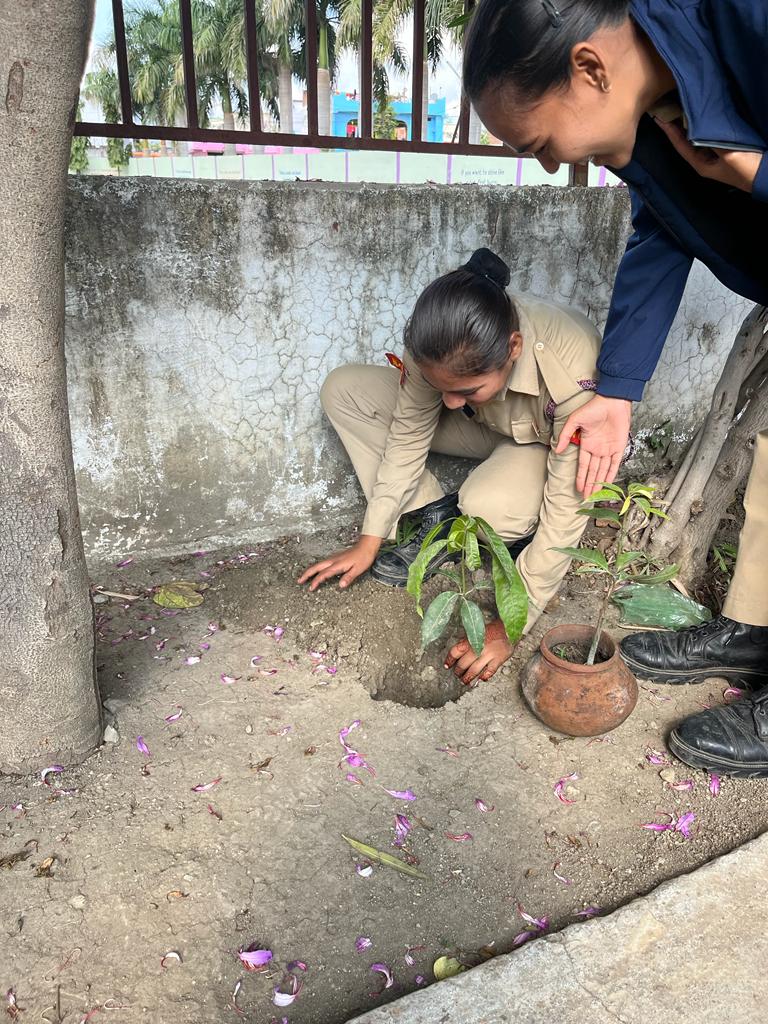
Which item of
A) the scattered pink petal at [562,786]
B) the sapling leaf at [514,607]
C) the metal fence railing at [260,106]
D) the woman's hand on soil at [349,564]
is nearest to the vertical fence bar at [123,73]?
the metal fence railing at [260,106]

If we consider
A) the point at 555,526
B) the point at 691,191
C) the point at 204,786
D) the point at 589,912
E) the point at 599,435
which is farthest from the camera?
the point at 555,526

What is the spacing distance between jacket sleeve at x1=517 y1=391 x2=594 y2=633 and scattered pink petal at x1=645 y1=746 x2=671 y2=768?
468mm

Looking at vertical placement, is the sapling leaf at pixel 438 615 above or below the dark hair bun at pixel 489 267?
below

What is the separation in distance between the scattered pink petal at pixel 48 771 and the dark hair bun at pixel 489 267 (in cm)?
162

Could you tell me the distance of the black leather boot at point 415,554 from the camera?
2.47 metres

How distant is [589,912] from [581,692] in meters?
0.47

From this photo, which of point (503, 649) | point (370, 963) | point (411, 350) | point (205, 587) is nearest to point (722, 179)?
point (411, 350)

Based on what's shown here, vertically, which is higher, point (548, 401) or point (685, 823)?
point (548, 401)

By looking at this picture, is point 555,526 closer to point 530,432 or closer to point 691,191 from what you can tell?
point 530,432

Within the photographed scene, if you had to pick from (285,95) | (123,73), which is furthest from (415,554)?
(285,95)

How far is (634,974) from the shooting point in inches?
52.2

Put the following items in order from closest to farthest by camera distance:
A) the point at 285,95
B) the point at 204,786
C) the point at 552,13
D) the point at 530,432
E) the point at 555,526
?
the point at 552,13 → the point at 204,786 → the point at 555,526 → the point at 530,432 → the point at 285,95

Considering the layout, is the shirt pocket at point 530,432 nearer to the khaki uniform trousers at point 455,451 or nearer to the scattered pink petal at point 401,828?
the khaki uniform trousers at point 455,451

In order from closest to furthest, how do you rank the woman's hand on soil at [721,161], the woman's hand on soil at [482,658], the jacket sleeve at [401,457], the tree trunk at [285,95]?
the woman's hand on soil at [721,161], the woman's hand on soil at [482,658], the jacket sleeve at [401,457], the tree trunk at [285,95]
